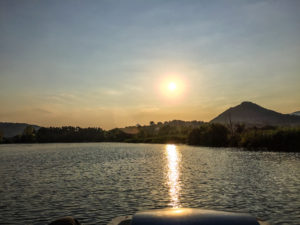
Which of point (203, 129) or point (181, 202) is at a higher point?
point (203, 129)

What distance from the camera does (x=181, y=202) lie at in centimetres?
2322

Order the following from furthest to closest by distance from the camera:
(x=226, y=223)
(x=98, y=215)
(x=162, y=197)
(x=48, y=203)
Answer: (x=162, y=197), (x=48, y=203), (x=98, y=215), (x=226, y=223)

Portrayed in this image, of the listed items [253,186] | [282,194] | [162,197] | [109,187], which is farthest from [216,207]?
[109,187]

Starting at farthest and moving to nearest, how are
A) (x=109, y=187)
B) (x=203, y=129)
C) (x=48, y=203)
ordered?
(x=203, y=129), (x=109, y=187), (x=48, y=203)

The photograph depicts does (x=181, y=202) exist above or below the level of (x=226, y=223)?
below

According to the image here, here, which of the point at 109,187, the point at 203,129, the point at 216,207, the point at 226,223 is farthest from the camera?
the point at 203,129

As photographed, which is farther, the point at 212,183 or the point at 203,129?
the point at 203,129

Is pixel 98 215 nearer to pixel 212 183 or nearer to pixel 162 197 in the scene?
pixel 162 197

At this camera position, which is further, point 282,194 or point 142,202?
point 282,194

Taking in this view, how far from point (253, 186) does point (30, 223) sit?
2234 cm

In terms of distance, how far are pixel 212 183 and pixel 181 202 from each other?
32.0 feet

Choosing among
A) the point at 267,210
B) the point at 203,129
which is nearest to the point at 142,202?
the point at 267,210

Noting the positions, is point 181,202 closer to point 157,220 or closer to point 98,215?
point 98,215

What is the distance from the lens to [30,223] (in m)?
17.8
